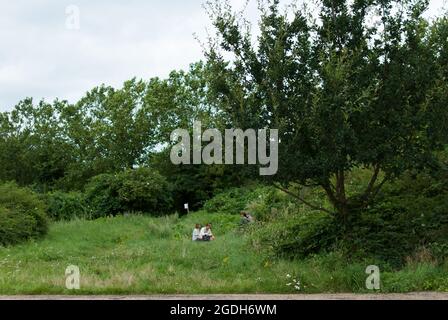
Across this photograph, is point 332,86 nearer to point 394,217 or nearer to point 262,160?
point 262,160

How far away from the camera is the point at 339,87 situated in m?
12.2

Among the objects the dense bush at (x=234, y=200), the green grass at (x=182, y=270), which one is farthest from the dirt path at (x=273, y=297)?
the dense bush at (x=234, y=200)

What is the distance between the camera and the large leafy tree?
488 inches

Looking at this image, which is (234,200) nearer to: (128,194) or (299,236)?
(128,194)

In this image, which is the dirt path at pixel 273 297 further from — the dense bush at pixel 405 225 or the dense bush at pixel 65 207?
the dense bush at pixel 65 207

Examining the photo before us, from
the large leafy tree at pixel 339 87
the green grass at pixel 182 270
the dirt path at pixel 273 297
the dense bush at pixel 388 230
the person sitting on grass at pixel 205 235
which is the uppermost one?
the large leafy tree at pixel 339 87

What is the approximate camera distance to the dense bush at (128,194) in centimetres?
3262

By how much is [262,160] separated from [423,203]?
16.8 feet

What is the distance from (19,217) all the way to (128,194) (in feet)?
37.7

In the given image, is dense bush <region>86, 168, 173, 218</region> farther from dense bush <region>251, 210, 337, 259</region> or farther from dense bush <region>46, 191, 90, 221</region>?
dense bush <region>251, 210, 337, 259</region>

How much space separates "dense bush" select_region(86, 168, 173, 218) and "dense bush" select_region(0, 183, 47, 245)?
878 centimetres

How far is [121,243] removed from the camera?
21516 mm

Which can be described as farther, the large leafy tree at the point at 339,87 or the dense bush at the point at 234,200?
the dense bush at the point at 234,200

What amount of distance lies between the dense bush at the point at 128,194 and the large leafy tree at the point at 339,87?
20048 millimetres
